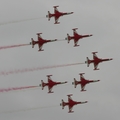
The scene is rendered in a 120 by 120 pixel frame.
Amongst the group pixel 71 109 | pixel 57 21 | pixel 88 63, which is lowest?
pixel 71 109

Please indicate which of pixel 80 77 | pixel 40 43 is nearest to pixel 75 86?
pixel 80 77

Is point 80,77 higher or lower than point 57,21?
lower

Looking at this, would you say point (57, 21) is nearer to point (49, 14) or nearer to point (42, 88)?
point (49, 14)

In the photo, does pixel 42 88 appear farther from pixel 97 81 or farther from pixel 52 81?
pixel 97 81

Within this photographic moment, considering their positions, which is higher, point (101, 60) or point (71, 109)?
point (101, 60)

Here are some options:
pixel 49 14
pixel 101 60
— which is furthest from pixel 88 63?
pixel 49 14

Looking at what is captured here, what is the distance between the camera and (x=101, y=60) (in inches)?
7426

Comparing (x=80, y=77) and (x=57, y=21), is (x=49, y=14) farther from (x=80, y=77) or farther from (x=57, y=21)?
(x=80, y=77)

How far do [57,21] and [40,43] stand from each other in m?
7.79

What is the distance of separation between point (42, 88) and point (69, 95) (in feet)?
30.2

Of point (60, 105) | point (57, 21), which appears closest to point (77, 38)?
point (57, 21)

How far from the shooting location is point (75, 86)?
190m

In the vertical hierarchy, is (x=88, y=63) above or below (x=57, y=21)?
below

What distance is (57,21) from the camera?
611 feet
